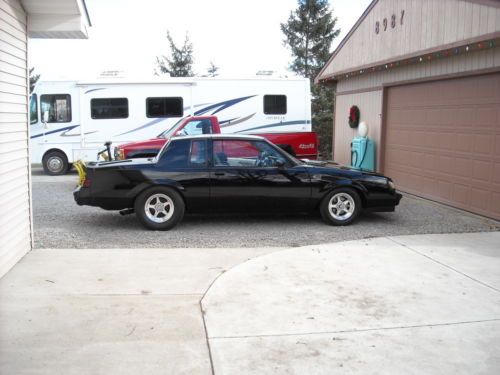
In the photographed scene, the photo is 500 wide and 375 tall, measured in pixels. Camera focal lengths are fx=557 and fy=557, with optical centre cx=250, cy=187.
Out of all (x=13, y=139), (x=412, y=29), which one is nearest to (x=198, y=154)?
(x=13, y=139)

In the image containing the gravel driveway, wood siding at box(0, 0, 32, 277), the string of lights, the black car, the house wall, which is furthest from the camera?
the house wall

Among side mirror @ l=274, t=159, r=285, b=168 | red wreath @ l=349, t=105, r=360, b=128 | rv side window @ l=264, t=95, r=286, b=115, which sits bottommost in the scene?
side mirror @ l=274, t=159, r=285, b=168

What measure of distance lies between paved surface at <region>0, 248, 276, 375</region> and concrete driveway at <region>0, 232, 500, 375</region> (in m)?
0.01

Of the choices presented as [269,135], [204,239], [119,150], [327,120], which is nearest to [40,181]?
[119,150]

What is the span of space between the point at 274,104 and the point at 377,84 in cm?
382

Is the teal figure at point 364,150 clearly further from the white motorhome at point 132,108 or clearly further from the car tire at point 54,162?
the car tire at point 54,162

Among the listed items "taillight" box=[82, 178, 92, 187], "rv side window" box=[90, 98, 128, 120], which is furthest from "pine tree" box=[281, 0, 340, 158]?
"taillight" box=[82, 178, 92, 187]

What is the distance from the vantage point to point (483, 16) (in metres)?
9.07

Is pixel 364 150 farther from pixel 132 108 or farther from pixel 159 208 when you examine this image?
pixel 159 208

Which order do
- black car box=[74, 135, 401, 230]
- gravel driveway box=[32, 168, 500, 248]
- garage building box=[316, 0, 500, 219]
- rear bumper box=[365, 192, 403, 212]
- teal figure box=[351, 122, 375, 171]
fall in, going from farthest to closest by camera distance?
teal figure box=[351, 122, 375, 171], garage building box=[316, 0, 500, 219], rear bumper box=[365, 192, 403, 212], black car box=[74, 135, 401, 230], gravel driveway box=[32, 168, 500, 248]

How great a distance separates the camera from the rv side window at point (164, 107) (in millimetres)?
16500

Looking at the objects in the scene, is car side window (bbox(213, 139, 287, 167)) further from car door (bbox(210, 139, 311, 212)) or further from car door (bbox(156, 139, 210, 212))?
car door (bbox(156, 139, 210, 212))

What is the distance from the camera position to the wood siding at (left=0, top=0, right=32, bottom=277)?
5.84 m

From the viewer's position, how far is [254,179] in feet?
27.4
